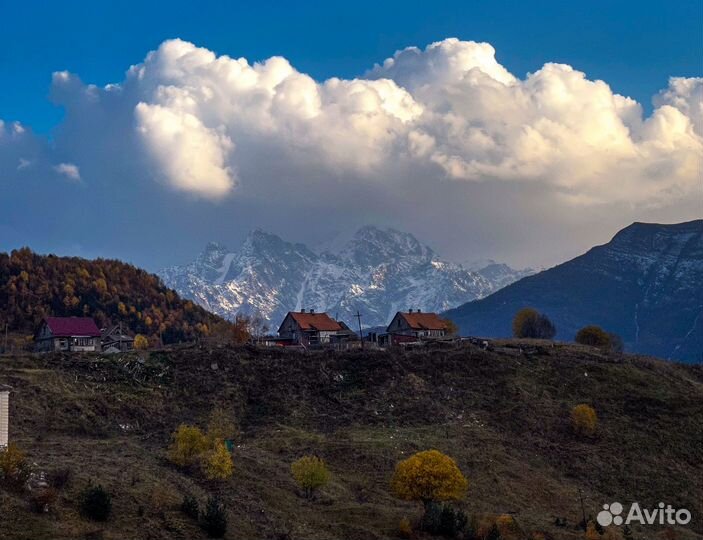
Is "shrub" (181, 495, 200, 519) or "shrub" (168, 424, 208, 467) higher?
"shrub" (168, 424, 208, 467)

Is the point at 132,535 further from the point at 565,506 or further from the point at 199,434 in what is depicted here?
the point at 565,506

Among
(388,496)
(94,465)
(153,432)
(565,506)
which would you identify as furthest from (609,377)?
(94,465)

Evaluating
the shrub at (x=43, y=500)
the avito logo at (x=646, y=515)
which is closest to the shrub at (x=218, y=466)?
the shrub at (x=43, y=500)

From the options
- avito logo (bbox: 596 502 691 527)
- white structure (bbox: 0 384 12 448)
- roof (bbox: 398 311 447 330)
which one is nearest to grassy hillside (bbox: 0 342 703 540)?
avito logo (bbox: 596 502 691 527)

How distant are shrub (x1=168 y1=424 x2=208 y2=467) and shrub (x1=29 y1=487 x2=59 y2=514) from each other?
17.1m

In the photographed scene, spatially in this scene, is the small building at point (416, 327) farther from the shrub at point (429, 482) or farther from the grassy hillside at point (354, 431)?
the shrub at point (429, 482)

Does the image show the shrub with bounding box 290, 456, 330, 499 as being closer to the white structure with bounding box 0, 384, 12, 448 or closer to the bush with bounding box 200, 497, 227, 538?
the bush with bounding box 200, 497, 227, 538

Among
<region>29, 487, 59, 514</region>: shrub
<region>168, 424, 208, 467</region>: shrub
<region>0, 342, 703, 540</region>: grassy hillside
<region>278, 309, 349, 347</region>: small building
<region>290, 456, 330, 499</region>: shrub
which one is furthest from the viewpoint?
Answer: <region>278, 309, 349, 347</region>: small building

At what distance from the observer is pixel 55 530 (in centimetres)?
5300

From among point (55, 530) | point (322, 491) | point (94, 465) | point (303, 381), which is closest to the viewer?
point (55, 530)

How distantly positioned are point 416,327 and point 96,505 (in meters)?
106

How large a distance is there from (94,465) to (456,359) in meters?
56.8

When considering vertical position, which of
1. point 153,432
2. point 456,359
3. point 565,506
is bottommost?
point 565,506

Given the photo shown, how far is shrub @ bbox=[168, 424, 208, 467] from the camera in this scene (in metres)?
73.9
